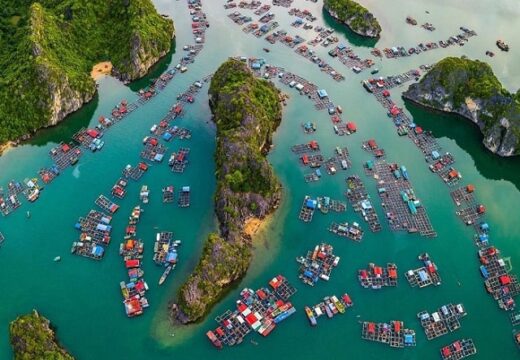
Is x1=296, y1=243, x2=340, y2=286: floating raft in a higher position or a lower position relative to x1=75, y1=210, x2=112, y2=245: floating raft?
lower

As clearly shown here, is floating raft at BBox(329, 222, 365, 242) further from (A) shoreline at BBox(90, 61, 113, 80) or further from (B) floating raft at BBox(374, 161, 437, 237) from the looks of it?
(A) shoreline at BBox(90, 61, 113, 80)

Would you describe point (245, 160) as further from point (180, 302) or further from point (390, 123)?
point (390, 123)

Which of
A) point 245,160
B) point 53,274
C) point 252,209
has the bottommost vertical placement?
point 53,274

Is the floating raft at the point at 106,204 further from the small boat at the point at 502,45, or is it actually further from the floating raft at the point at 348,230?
the small boat at the point at 502,45

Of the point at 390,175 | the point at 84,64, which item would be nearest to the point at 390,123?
the point at 390,175

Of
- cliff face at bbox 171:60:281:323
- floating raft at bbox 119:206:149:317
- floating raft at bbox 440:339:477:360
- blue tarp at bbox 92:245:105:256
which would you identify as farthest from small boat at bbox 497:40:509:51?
blue tarp at bbox 92:245:105:256

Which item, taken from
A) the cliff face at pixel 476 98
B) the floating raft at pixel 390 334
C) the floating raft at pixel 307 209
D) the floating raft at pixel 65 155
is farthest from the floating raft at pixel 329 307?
the floating raft at pixel 65 155
